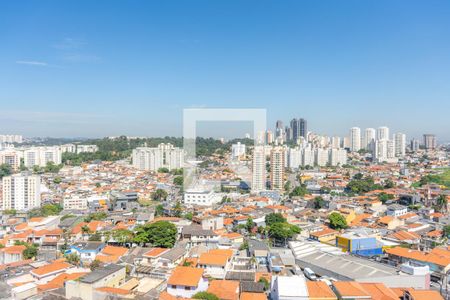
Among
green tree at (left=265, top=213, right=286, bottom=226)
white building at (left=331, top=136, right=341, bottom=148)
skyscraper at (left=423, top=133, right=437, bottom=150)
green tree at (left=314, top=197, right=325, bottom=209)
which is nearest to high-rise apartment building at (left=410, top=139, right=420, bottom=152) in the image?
skyscraper at (left=423, top=133, right=437, bottom=150)

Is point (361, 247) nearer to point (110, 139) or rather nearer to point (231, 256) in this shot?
point (231, 256)

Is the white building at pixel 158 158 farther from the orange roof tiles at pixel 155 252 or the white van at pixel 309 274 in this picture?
the white van at pixel 309 274

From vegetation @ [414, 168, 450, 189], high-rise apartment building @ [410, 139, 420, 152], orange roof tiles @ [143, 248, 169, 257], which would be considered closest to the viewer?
orange roof tiles @ [143, 248, 169, 257]

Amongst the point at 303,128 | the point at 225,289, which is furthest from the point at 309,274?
the point at 303,128

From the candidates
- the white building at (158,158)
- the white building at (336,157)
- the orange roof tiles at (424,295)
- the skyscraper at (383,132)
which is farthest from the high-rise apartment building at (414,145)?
the orange roof tiles at (424,295)

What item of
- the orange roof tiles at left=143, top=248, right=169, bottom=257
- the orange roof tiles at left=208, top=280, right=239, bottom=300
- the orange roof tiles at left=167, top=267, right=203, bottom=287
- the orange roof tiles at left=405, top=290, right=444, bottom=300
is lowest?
the orange roof tiles at left=208, top=280, right=239, bottom=300

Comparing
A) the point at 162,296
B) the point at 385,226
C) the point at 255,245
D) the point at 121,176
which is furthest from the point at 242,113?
A: the point at 121,176

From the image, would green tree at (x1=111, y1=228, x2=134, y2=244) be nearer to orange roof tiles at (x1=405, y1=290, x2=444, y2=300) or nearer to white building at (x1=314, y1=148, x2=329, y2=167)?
orange roof tiles at (x1=405, y1=290, x2=444, y2=300)
